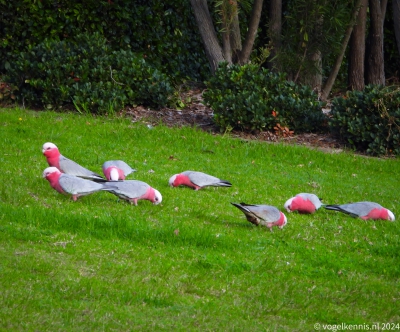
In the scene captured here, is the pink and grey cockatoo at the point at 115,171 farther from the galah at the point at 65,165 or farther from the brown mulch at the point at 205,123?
the brown mulch at the point at 205,123

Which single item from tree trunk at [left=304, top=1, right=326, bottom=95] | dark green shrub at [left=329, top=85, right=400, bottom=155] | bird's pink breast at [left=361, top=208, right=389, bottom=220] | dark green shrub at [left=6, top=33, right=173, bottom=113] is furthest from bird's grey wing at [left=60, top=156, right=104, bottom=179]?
tree trunk at [left=304, top=1, right=326, bottom=95]

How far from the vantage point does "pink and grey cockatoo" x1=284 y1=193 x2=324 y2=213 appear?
7188 mm

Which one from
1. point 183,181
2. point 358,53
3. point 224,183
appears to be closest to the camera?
point 224,183

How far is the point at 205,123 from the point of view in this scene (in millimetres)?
11883

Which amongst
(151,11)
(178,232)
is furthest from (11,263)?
(151,11)

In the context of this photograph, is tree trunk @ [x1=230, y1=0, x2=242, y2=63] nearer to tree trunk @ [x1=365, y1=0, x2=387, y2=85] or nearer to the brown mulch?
the brown mulch

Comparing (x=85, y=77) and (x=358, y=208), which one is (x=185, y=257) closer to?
(x=358, y=208)

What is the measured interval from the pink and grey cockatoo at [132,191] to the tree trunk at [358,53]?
27.6ft

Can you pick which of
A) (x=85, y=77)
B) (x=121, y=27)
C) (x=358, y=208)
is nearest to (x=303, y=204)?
(x=358, y=208)

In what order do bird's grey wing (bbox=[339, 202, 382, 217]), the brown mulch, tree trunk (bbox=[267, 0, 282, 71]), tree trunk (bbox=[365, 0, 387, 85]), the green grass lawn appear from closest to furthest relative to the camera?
the green grass lawn, bird's grey wing (bbox=[339, 202, 382, 217]), the brown mulch, tree trunk (bbox=[267, 0, 282, 71]), tree trunk (bbox=[365, 0, 387, 85])

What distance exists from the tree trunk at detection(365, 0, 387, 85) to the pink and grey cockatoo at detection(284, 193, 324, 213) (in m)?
8.32

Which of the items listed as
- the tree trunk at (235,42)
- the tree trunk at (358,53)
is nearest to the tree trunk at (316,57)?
the tree trunk at (358,53)

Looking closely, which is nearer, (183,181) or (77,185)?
(77,185)

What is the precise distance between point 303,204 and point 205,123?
4.94 meters
